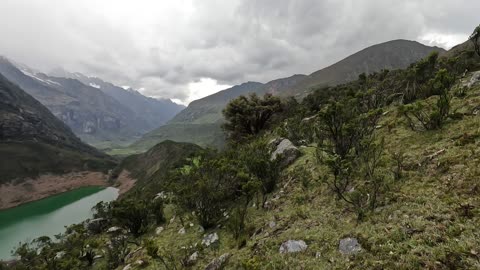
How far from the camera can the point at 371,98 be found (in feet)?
62.4

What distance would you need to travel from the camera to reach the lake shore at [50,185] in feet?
224

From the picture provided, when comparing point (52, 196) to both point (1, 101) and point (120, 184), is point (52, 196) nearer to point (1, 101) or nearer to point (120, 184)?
point (120, 184)

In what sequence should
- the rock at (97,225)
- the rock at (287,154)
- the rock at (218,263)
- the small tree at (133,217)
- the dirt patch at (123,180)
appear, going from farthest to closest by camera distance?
the dirt patch at (123,180) → the rock at (97,225) → the small tree at (133,217) → the rock at (287,154) → the rock at (218,263)

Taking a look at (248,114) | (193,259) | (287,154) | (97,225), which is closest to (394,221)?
(193,259)

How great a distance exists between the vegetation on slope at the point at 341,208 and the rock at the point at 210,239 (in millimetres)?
48

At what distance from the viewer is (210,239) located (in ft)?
32.4

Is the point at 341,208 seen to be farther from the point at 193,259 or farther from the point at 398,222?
the point at 193,259

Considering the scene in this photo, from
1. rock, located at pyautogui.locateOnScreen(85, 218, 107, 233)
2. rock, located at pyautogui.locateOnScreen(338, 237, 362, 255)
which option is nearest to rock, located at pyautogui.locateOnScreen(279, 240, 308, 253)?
rock, located at pyautogui.locateOnScreen(338, 237, 362, 255)

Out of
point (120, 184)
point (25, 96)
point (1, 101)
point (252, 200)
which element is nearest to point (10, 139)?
point (1, 101)

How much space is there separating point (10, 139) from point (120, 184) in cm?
Answer: 6398

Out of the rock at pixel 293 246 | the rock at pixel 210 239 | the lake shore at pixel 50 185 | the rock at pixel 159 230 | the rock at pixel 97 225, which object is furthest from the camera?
Answer: the lake shore at pixel 50 185

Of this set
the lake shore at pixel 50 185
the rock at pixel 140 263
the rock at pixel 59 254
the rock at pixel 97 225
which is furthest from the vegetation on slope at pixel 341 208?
the lake shore at pixel 50 185

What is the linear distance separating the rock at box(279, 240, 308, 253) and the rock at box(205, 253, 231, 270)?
177 cm

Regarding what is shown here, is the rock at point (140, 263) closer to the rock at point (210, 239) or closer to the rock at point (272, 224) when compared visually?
the rock at point (210, 239)
